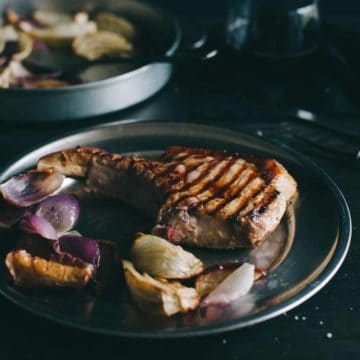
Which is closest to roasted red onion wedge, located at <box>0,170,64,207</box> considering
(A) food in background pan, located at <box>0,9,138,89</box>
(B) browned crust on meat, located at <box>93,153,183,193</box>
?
(B) browned crust on meat, located at <box>93,153,183,193</box>

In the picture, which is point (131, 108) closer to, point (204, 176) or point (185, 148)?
point (185, 148)

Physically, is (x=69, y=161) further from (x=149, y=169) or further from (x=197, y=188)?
(x=197, y=188)

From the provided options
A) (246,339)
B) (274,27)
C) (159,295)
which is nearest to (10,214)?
(159,295)

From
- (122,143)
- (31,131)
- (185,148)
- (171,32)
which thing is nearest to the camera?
(185,148)

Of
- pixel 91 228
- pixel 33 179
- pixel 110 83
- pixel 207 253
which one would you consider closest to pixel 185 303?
pixel 207 253

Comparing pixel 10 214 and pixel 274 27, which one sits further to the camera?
pixel 274 27

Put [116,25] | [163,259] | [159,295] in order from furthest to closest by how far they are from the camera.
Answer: [116,25] → [163,259] → [159,295]

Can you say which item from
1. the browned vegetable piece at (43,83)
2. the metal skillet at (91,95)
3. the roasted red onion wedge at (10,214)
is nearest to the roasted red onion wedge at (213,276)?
the roasted red onion wedge at (10,214)

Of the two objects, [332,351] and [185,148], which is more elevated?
[185,148]

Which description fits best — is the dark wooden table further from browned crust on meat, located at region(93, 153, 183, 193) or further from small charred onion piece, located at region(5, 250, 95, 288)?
browned crust on meat, located at region(93, 153, 183, 193)
